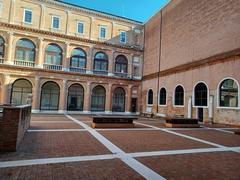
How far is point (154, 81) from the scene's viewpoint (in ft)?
91.0

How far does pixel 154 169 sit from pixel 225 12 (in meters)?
18.1

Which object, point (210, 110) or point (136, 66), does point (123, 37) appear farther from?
point (210, 110)

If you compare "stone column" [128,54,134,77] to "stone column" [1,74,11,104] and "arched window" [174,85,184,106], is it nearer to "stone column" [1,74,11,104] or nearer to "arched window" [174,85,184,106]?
"arched window" [174,85,184,106]

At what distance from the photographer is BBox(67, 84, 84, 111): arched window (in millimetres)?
26656

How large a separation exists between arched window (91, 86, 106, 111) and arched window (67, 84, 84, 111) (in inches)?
72.2

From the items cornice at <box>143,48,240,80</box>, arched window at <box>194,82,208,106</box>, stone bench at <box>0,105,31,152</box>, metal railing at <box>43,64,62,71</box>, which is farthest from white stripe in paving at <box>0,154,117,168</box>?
metal railing at <box>43,64,62,71</box>

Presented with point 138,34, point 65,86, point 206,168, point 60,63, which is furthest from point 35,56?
point 206,168

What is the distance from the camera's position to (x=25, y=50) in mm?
24438

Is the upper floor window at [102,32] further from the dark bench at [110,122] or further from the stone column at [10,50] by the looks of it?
the dark bench at [110,122]

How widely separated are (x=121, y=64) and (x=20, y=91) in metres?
15.3

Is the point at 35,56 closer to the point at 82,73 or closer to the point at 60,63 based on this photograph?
the point at 60,63

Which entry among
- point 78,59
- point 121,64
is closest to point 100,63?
point 78,59

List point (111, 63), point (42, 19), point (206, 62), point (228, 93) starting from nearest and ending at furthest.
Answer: point (228, 93) < point (206, 62) < point (42, 19) < point (111, 63)

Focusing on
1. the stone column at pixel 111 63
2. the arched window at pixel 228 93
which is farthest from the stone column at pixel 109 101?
the arched window at pixel 228 93
